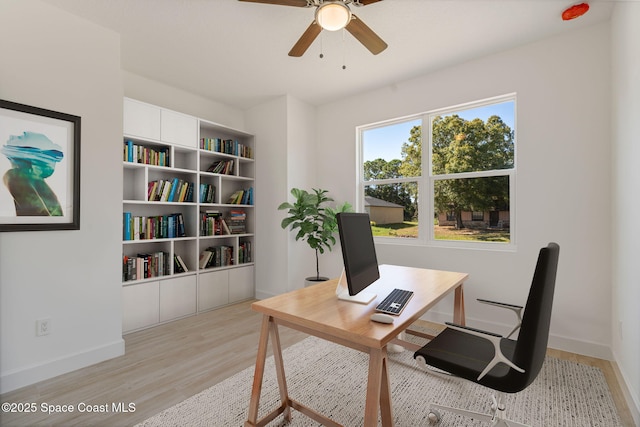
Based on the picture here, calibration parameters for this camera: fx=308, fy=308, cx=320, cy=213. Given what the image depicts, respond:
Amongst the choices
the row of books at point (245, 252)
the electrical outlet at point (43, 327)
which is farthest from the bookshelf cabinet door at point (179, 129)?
the electrical outlet at point (43, 327)

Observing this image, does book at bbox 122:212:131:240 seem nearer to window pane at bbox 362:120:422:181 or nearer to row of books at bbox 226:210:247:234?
row of books at bbox 226:210:247:234

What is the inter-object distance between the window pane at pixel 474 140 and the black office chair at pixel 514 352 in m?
2.05

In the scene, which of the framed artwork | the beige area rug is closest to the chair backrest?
the beige area rug

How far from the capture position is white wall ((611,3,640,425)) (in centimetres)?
180

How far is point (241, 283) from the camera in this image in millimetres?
4125

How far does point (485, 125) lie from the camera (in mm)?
3150

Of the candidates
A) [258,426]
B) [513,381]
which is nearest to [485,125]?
[513,381]

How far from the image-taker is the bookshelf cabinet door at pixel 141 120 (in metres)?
Result: 3.08

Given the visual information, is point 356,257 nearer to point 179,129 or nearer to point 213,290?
point 213,290

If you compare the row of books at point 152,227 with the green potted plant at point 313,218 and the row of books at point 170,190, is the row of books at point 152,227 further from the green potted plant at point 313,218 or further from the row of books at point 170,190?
the green potted plant at point 313,218

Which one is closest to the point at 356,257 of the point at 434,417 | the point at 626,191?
the point at 434,417

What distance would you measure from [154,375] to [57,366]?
70 centimetres

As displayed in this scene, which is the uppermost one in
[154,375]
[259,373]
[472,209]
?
[472,209]

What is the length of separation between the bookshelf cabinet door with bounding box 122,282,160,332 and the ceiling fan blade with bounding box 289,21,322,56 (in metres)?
2.70
